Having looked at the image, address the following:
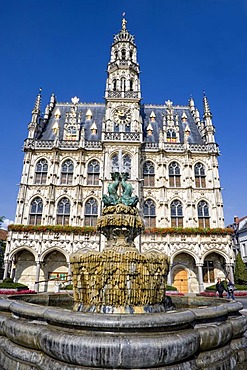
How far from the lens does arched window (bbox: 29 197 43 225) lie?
26.4 m

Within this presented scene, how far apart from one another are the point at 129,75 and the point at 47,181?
18146 millimetres

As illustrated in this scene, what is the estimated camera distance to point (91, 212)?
2677cm

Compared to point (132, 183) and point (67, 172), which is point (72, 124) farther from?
point (132, 183)

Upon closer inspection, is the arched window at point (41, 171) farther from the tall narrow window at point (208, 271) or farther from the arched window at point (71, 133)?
the tall narrow window at point (208, 271)

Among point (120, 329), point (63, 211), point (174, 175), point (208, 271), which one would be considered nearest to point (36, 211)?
point (63, 211)

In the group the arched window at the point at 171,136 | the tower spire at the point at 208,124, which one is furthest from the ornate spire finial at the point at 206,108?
the arched window at the point at 171,136

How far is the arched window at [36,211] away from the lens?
2638 cm

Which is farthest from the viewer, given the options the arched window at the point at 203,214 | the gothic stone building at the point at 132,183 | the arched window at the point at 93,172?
the arched window at the point at 93,172

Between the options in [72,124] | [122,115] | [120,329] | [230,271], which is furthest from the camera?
[72,124]

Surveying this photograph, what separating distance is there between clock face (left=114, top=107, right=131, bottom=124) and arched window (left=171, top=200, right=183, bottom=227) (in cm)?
1174

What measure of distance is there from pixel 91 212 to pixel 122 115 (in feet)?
42.0

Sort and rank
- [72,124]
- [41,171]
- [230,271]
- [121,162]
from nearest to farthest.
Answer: [230,271], [121,162], [41,171], [72,124]

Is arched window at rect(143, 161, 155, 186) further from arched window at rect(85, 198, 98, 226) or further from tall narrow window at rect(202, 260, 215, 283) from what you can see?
tall narrow window at rect(202, 260, 215, 283)

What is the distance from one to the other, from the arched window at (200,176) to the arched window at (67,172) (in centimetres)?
1497
